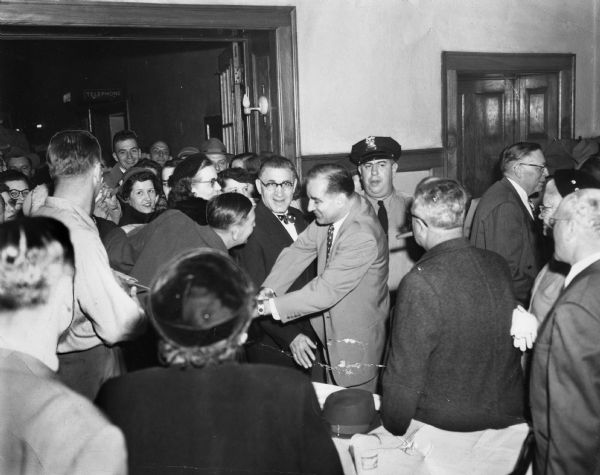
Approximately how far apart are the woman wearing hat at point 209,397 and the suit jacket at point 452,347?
906mm

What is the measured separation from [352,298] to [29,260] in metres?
2.00

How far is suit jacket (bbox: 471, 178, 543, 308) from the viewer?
3.79 metres

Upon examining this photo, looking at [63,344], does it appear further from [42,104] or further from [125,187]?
[42,104]

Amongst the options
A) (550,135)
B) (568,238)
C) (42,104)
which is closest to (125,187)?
(568,238)

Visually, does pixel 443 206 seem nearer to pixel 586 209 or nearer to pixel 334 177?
pixel 586 209

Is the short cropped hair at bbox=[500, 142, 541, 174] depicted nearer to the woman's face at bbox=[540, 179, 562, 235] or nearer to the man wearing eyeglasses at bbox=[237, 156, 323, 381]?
the woman's face at bbox=[540, 179, 562, 235]

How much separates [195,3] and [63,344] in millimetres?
3237

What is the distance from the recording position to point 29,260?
1479 mm

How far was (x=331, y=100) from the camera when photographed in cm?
549

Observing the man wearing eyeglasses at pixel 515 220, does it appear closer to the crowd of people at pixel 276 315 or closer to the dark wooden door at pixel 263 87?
the crowd of people at pixel 276 315

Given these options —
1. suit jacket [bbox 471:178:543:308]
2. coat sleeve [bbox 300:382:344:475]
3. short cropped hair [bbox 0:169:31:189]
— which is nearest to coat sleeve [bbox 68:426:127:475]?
coat sleeve [bbox 300:382:344:475]

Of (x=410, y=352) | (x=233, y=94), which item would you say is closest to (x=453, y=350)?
(x=410, y=352)

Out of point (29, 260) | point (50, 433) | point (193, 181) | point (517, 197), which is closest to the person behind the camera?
point (50, 433)

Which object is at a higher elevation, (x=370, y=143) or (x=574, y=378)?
(x=370, y=143)
